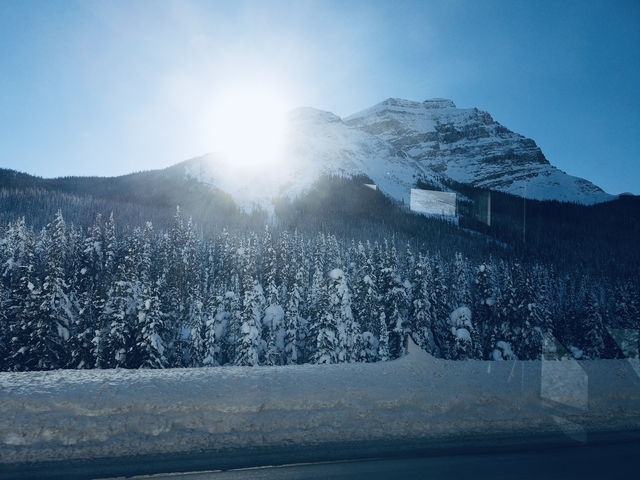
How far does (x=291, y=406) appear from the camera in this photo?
755 cm

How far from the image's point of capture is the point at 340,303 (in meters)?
27.2

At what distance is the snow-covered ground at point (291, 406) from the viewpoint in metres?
6.62

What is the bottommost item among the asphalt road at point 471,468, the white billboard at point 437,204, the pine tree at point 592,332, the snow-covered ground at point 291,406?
the pine tree at point 592,332

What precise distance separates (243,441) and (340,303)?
2054cm

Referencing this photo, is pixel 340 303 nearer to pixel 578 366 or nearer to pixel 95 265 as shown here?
pixel 578 366

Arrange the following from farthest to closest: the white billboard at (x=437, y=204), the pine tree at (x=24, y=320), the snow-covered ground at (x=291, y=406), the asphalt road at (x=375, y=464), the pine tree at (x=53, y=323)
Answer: the white billboard at (x=437, y=204) < the pine tree at (x=53, y=323) < the pine tree at (x=24, y=320) < the snow-covered ground at (x=291, y=406) < the asphalt road at (x=375, y=464)

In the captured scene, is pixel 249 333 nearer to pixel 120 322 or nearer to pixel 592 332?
pixel 120 322

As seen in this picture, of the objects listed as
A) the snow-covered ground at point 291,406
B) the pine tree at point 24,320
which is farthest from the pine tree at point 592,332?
the pine tree at point 24,320

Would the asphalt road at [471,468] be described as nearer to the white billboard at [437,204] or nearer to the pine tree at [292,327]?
the pine tree at [292,327]

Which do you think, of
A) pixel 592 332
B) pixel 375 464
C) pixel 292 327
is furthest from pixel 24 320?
pixel 592 332

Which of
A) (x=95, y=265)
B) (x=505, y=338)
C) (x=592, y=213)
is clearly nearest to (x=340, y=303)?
(x=505, y=338)

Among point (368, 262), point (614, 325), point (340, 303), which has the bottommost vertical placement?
point (614, 325)

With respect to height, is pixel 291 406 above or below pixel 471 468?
above

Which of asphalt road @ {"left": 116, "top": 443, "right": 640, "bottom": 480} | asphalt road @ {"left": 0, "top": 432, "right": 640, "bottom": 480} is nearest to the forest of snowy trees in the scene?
asphalt road @ {"left": 116, "top": 443, "right": 640, "bottom": 480}
